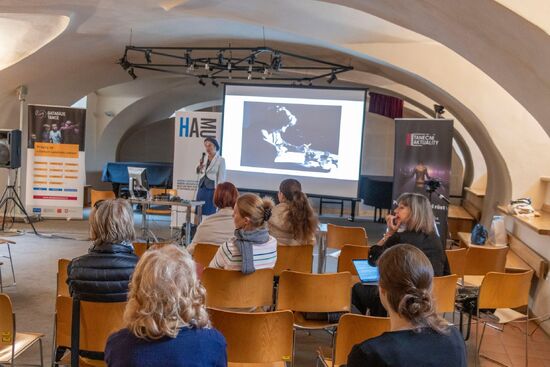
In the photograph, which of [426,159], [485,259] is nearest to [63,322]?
[485,259]

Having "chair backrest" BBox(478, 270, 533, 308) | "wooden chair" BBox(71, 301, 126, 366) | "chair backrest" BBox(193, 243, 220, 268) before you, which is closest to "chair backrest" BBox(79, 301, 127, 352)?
"wooden chair" BBox(71, 301, 126, 366)

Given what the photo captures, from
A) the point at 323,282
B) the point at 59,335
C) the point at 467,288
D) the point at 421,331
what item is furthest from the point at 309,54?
the point at 421,331

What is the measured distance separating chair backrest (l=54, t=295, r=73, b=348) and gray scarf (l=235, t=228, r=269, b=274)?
1175 millimetres

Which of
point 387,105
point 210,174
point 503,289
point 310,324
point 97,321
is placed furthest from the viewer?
point 387,105

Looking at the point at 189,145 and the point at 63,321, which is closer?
the point at 63,321

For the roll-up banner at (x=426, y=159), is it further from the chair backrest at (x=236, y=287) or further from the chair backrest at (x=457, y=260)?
the chair backrest at (x=236, y=287)

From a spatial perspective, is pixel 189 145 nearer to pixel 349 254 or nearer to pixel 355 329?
pixel 349 254

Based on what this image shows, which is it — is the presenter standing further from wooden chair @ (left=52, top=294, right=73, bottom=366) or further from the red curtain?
the red curtain

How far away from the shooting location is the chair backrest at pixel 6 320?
2.80m

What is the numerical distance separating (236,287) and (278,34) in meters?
5.89

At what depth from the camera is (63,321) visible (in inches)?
110

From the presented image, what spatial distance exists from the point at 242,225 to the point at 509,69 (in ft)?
7.98

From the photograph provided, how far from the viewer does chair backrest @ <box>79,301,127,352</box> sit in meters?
2.68

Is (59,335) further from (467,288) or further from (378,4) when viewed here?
(378,4)
